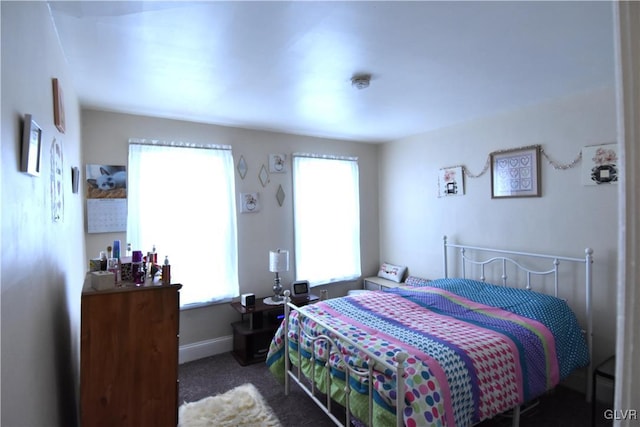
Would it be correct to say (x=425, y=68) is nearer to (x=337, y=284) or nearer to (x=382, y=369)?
(x=382, y=369)

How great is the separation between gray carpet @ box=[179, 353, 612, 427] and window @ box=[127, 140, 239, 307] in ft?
2.14

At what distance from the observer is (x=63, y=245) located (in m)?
1.81

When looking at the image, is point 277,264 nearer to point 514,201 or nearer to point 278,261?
point 278,261

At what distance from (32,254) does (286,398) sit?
7.04 ft

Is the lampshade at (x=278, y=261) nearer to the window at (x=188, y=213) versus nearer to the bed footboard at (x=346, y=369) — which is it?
the window at (x=188, y=213)

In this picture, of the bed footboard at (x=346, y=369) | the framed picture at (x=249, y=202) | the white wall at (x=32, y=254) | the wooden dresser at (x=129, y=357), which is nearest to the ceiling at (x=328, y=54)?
the white wall at (x=32, y=254)

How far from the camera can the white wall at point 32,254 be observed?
3.00ft

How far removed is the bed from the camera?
69.5 inches

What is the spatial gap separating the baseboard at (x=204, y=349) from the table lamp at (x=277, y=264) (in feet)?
2.22

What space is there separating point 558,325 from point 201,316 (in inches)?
124

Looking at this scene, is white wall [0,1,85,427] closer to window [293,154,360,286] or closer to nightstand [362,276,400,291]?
window [293,154,360,286]

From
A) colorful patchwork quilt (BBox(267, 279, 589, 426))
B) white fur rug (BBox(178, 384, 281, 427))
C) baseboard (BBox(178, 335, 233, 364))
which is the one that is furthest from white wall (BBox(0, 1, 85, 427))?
baseboard (BBox(178, 335, 233, 364))

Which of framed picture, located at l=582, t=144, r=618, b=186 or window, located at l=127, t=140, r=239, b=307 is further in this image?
window, located at l=127, t=140, r=239, b=307

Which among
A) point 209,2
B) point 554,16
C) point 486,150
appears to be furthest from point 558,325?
point 209,2
